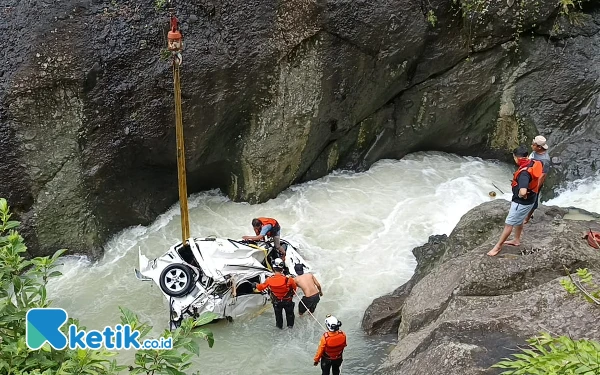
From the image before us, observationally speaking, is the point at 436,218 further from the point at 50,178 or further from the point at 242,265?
the point at 50,178

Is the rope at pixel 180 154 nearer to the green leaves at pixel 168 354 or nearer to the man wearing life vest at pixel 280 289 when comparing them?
the man wearing life vest at pixel 280 289

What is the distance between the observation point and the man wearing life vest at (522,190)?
23.7ft

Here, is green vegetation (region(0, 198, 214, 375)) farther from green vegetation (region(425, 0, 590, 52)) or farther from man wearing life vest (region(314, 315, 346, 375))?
green vegetation (region(425, 0, 590, 52))

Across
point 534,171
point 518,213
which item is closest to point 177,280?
point 518,213

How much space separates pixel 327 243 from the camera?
38.5 feet

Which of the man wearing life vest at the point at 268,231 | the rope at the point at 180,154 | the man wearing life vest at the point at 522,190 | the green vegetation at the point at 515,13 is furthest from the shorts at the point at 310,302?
the green vegetation at the point at 515,13

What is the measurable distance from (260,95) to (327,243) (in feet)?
11.5

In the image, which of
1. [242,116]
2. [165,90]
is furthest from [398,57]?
[165,90]

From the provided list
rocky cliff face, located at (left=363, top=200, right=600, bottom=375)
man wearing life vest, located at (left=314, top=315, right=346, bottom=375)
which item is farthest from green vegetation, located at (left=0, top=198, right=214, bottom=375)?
man wearing life vest, located at (left=314, top=315, right=346, bottom=375)

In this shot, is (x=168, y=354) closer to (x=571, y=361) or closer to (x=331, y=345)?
(x=571, y=361)

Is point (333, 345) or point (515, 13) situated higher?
point (515, 13)

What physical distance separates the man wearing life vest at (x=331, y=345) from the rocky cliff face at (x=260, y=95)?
569 cm

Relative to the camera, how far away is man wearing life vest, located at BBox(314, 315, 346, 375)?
756 cm

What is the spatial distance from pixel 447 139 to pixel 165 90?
7.49 metres
